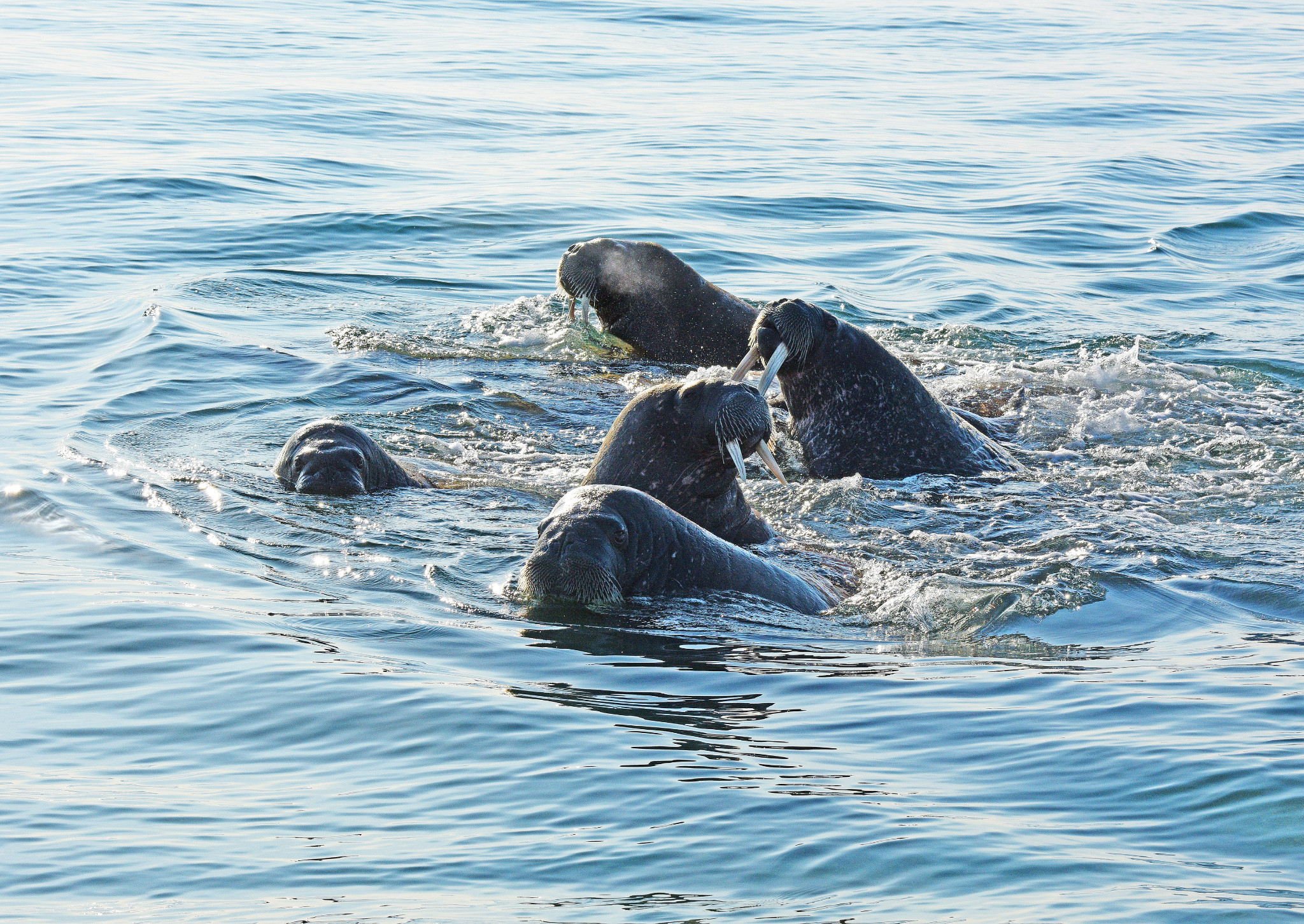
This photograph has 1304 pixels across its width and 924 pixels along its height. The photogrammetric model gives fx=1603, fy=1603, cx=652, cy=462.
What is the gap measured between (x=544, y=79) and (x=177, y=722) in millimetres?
22189

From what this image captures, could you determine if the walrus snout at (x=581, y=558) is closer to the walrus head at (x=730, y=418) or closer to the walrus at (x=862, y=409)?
the walrus head at (x=730, y=418)

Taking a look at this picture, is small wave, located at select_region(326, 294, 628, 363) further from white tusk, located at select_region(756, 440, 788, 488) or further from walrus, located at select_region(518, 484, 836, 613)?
walrus, located at select_region(518, 484, 836, 613)

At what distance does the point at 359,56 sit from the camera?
93.1 ft

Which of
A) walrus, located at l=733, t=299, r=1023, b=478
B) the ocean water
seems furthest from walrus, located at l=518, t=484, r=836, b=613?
walrus, located at l=733, t=299, r=1023, b=478

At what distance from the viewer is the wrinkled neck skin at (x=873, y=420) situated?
29.3ft

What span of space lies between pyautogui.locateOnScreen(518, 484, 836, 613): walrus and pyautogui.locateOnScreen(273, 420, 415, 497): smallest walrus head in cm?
197

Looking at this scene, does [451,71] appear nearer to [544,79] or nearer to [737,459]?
[544,79]

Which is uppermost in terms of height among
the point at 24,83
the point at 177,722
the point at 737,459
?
the point at 24,83

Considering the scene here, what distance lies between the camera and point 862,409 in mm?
8992

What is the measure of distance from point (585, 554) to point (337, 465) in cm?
256

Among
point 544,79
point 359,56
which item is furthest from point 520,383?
point 359,56

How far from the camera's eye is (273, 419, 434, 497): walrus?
8070 mm

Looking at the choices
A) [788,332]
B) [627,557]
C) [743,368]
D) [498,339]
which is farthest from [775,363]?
[498,339]

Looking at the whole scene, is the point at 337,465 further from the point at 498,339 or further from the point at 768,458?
the point at 498,339
